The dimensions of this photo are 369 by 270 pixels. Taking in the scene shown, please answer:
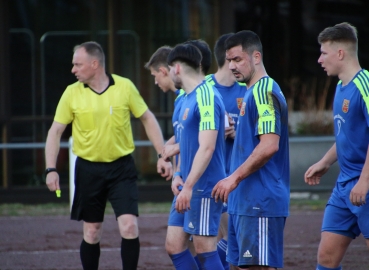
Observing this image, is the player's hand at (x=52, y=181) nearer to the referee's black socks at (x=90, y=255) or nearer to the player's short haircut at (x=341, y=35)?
the referee's black socks at (x=90, y=255)

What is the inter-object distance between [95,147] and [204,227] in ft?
5.64

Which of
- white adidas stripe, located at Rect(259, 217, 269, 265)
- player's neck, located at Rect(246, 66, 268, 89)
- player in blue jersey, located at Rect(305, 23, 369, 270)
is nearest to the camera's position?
white adidas stripe, located at Rect(259, 217, 269, 265)

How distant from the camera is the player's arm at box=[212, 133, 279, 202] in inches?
190

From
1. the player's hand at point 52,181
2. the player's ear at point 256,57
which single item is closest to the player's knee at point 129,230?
the player's hand at point 52,181

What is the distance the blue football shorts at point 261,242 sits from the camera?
16.3 feet

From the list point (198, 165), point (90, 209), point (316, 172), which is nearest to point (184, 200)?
point (198, 165)

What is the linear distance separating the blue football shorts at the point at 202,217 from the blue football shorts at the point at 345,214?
0.88 metres

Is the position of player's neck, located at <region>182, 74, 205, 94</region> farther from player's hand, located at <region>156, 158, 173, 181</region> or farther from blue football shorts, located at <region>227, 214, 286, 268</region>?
blue football shorts, located at <region>227, 214, 286, 268</region>

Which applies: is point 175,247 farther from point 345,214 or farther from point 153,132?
point 153,132

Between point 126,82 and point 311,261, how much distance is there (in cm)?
288

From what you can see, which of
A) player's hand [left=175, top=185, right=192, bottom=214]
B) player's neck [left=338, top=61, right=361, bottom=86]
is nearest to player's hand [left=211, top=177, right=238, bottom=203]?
player's hand [left=175, top=185, right=192, bottom=214]

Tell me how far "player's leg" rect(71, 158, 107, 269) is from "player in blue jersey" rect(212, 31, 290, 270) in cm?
204

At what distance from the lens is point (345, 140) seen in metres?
5.26

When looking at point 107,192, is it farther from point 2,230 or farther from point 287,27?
point 287,27
